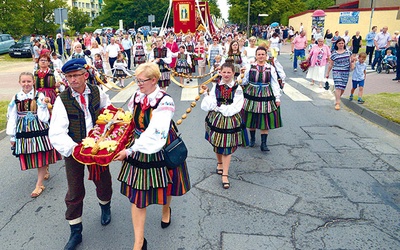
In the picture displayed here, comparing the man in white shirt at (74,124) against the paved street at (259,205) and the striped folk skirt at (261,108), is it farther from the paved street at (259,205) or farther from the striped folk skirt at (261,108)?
the striped folk skirt at (261,108)

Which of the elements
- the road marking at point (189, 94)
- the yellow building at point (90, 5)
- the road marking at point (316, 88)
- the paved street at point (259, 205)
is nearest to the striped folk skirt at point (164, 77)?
the road marking at point (189, 94)

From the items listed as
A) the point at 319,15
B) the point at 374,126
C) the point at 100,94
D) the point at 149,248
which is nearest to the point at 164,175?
the point at 149,248

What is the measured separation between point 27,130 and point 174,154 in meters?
2.49

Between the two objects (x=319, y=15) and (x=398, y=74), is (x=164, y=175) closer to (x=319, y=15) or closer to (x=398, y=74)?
(x=398, y=74)

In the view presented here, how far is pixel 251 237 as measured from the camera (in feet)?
Answer: 12.9

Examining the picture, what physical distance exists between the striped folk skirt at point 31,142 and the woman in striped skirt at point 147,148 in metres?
1.96

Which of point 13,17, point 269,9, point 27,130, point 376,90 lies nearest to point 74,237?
point 27,130

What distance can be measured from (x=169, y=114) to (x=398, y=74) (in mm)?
13088

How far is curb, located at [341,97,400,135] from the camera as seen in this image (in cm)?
798

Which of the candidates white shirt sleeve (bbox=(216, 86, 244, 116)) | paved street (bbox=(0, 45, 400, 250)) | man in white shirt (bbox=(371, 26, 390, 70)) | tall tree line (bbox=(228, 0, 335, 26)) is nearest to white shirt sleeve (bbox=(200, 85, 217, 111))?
white shirt sleeve (bbox=(216, 86, 244, 116))

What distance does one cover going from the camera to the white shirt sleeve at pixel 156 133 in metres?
3.12

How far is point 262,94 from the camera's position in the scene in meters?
6.26

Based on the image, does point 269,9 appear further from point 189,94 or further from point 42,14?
point 189,94

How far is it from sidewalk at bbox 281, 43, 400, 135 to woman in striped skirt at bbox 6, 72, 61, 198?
7.06 metres
